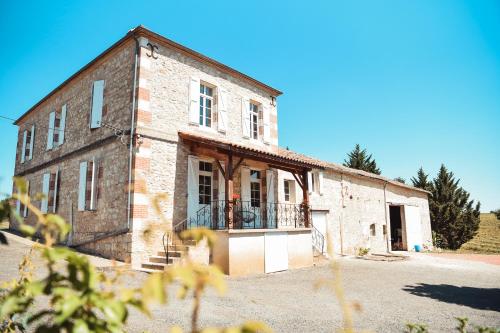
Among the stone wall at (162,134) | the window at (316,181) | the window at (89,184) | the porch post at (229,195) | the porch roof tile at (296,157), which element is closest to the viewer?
the stone wall at (162,134)

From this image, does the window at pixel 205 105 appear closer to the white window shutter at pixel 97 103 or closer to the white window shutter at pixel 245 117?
the white window shutter at pixel 245 117

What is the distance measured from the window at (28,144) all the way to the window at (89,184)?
21.6ft

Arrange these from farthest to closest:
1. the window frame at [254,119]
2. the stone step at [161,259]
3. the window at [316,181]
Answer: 1. the window at [316,181]
2. the window frame at [254,119]
3. the stone step at [161,259]

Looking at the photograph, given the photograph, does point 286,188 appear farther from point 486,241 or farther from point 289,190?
point 486,241

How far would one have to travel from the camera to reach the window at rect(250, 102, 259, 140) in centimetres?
1339

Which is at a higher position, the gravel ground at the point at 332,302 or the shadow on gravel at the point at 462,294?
the gravel ground at the point at 332,302

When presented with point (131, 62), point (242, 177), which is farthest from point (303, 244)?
point (131, 62)

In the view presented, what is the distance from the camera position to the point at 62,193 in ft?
39.6

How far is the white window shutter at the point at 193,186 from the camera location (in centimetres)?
1010

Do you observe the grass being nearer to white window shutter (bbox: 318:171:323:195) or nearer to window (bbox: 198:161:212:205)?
white window shutter (bbox: 318:171:323:195)

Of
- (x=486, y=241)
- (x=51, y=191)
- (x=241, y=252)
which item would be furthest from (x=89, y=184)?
(x=486, y=241)

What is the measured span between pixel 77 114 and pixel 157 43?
4.53 metres

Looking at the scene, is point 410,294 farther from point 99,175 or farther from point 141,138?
point 99,175

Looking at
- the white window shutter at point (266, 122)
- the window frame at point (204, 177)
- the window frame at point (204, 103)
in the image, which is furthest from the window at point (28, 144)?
the white window shutter at point (266, 122)
